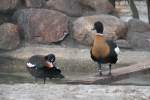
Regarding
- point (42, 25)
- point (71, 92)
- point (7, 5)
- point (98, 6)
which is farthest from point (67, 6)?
point (71, 92)

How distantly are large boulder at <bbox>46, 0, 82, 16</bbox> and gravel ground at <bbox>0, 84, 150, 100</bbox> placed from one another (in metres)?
6.67

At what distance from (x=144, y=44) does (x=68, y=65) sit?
2.29m

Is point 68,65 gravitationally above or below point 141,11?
below

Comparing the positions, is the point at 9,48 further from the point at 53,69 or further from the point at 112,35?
the point at 53,69

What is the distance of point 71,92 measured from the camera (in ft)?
21.9

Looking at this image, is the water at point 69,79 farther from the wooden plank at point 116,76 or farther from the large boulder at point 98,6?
the large boulder at point 98,6

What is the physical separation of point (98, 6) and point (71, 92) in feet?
24.3

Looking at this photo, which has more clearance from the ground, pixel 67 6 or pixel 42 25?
pixel 67 6

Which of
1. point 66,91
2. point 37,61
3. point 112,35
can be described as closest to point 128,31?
point 112,35

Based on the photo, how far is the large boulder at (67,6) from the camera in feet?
44.5

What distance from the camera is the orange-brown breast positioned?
8750 mm

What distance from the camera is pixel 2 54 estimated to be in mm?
11750

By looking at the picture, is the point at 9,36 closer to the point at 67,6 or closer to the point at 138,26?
the point at 67,6

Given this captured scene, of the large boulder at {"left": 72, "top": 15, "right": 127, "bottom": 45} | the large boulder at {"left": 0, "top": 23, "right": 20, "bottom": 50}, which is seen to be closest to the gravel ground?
the large boulder at {"left": 0, "top": 23, "right": 20, "bottom": 50}
